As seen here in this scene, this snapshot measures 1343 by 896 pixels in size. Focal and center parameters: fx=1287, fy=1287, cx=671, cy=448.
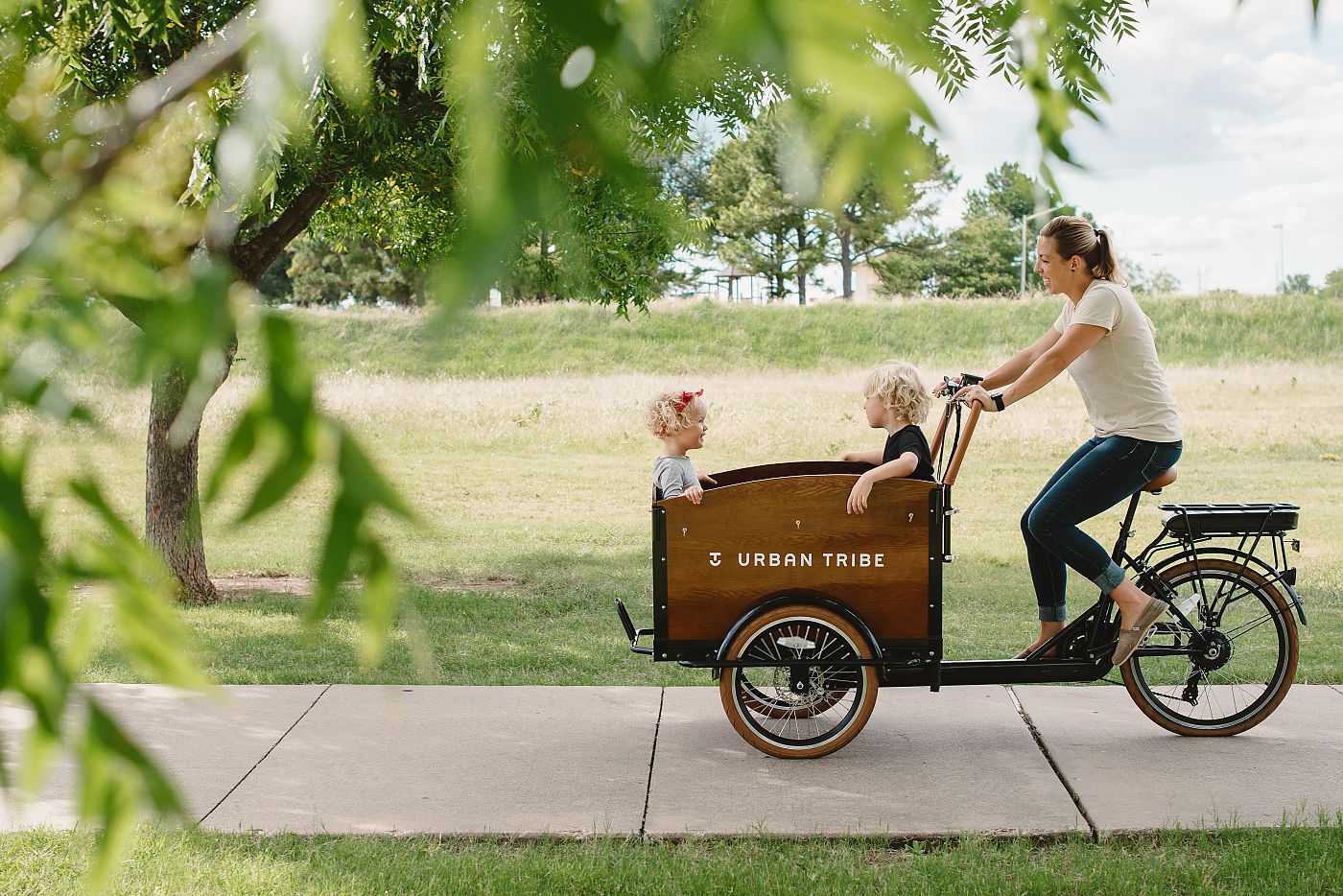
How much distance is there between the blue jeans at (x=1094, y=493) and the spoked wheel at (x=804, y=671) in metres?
0.85

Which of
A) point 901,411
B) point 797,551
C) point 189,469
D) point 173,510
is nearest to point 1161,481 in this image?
point 901,411

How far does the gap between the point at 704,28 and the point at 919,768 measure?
14.5 ft

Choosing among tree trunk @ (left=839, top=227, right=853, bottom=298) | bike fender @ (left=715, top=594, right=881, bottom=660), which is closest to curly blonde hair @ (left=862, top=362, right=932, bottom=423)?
bike fender @ (left=715, top=594, right=881, bottom=660)

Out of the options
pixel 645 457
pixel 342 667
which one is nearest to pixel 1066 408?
pixel 645 457

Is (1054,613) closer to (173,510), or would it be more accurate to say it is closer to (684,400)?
(684,400)

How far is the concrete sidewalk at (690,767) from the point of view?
14.2ft

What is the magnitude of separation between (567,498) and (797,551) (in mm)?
10804

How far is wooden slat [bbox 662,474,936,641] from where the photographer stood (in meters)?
4.73

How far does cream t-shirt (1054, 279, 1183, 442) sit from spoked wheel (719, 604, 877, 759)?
1.28m

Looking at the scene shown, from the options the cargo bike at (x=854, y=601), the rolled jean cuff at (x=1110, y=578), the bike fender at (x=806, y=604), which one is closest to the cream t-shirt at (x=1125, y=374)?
the cargo bike at (x=854, y=601)

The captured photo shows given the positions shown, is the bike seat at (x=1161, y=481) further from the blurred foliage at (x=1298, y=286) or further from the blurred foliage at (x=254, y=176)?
the blurred foliage at (x=1298, y=286)

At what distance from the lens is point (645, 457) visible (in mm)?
19094

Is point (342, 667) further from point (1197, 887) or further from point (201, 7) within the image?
point (1197, 887)

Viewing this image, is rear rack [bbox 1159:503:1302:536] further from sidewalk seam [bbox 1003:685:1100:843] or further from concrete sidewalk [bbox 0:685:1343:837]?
sidewalk seam [bbox 1003:685:1100:843]
